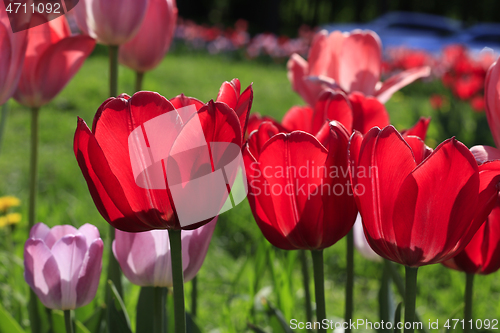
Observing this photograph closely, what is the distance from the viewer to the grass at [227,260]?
117 centimetres

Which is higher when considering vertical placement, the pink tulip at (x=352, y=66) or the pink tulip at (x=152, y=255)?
the pink tulip at (x=352, y=66)

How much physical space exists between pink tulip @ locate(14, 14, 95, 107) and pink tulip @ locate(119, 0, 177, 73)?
135mm

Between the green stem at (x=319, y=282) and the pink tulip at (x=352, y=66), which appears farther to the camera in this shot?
the pink tulip at (x=352, y=66)

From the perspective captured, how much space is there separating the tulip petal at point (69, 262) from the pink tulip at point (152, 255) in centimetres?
5

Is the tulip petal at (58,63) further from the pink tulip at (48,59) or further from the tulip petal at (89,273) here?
the tulip petal at (89,273)

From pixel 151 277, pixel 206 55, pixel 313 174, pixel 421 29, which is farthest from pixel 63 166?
pixel 421 29

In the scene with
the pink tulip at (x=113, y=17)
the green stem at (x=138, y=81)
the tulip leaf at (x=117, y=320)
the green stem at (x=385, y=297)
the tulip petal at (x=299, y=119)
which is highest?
the pink tulip at (x=113, y=17)

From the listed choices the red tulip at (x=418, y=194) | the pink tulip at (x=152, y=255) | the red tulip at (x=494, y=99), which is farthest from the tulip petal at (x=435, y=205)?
the pink tulip at (x=152, y=255)

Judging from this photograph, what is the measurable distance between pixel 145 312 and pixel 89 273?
0.62ft

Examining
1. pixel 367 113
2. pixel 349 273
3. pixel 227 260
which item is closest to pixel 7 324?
pixel 349 273

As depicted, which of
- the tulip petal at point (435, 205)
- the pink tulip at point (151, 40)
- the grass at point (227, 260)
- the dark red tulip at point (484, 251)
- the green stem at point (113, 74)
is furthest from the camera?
the grass at point (227, 260)

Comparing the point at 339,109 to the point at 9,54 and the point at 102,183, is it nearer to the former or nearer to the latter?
the point at 102,183

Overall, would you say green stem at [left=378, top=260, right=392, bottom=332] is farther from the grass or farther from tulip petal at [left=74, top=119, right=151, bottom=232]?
tulip petal at [left=74, top=119, right=151, bottom=232]

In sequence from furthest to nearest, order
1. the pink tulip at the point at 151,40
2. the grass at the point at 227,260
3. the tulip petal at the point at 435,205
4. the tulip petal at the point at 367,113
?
the grass at the point at 227,260 → the pink tulip at the point at 151,40 → the tulip petal at the point at 367,113 → the tulip petal at the point at 435,205
